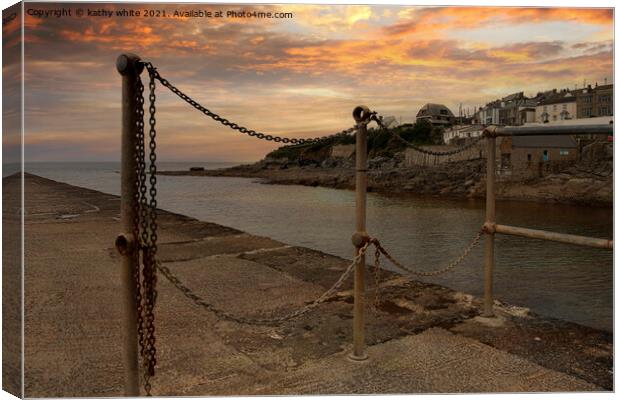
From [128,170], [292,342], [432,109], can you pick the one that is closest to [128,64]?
[128,170]

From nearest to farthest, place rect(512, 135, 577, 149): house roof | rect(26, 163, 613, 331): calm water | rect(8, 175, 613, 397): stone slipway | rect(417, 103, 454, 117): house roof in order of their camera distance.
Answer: rect(8, 175, 613, 397): stone slipway < rect(26, 163, 613, 331): calm water < rect(512, 135, 577, 149): house roof < rect(417, 103, 454, 117): house roof

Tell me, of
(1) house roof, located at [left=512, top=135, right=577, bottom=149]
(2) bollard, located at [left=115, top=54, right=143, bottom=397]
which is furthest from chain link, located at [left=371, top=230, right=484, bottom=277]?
(1) house roof, located at [left=512, top=135, right=577, bottom=149]

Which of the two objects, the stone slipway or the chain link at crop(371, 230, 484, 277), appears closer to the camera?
the stone slipway

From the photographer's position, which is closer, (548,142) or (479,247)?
(479,247)

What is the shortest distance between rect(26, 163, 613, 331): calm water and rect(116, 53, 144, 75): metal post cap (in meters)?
5.76

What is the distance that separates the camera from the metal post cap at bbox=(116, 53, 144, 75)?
9.04 feet

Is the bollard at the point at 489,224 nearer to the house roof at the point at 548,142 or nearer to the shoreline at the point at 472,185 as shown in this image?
the shoreline at the point at 472,185

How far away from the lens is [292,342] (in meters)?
4.14

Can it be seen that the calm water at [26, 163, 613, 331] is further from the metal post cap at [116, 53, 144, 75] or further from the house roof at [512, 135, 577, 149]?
the house roof at [512, 135, 577, 149]

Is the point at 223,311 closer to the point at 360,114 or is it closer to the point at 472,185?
the point at 360,114

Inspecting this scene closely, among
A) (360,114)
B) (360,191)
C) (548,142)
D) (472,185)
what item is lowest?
(472,185)

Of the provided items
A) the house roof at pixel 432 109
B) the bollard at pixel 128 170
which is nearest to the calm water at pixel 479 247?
the bollard at pixel 128 170

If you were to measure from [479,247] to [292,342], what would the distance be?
9.19 meters

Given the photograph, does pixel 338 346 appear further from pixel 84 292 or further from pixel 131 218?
pixel 84 292
